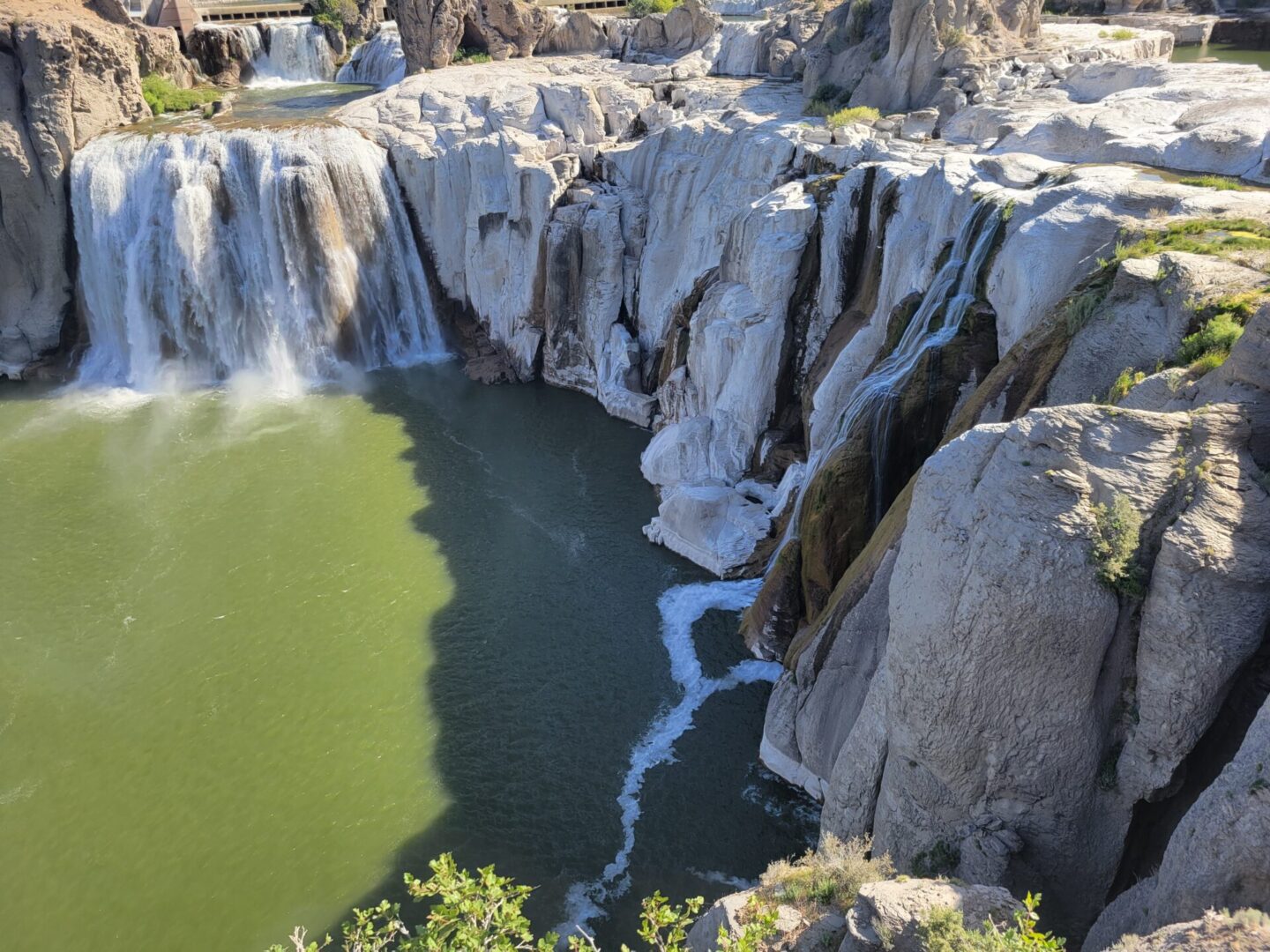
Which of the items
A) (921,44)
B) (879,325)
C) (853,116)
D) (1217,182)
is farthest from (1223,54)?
(879,325)

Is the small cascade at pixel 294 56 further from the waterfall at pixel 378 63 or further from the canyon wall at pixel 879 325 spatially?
the canyon wall at pixel 879 325

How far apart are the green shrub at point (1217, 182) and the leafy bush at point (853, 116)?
33.4 ft

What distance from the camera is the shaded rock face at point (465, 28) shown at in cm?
3853

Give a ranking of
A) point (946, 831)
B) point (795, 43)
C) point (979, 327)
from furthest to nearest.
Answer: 1. point (795, 43)
2. point (979, 327)
3. point (946, 831)

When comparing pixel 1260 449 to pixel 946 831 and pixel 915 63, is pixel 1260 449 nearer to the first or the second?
pixel 946 831

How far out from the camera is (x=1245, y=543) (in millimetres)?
8617

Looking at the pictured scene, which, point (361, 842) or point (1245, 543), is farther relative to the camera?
point (361, 842)

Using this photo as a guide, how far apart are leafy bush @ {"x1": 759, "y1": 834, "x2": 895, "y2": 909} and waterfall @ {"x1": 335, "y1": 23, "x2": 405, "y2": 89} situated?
3856 cm

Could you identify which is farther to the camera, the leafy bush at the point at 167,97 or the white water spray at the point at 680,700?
the leafy bush at the point at 167,97

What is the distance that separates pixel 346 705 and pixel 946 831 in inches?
449

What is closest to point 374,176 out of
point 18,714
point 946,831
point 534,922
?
point 18,714

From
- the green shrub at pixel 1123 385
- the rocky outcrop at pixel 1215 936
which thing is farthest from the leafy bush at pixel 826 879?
the green shrub at pixel 1123 385

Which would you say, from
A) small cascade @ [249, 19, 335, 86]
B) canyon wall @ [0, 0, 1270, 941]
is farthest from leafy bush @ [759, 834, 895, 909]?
small cascade @ [249, 19, 335, 86]

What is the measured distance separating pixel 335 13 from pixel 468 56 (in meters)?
11.0
